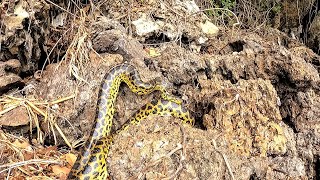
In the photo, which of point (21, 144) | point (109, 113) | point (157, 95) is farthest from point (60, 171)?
point (157, 95)

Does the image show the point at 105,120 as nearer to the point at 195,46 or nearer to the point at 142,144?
the point at 142,144

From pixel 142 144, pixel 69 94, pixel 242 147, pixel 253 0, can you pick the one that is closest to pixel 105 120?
pixel 69 94

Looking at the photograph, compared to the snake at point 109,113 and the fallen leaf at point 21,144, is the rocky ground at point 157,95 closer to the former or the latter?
the fallen leaf at point 21,144

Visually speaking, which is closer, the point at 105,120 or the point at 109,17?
the point at 105,120

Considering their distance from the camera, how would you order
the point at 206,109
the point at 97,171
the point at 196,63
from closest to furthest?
the point at 97,171, the point at 206,109, the point at 196,63

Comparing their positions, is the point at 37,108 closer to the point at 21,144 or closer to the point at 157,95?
the point at 21,144
